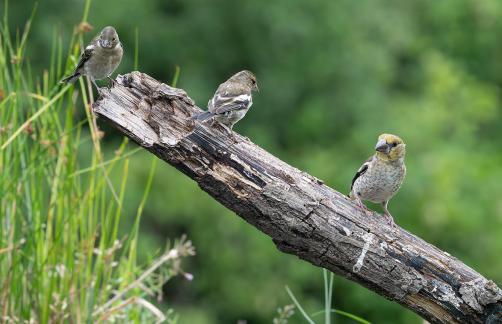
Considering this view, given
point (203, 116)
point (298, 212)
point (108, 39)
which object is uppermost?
point (108, 39)

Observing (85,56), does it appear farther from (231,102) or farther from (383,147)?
(383,147)

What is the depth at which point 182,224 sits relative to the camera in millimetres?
19922

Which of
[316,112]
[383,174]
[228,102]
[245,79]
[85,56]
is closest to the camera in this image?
[228,102]

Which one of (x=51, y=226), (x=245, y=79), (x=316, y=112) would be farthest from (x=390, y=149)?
(x=316, y=112)

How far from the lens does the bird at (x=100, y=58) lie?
584 cm

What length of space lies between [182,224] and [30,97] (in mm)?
14568

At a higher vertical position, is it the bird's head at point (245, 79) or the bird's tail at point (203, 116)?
the bird's head at point (245, 79)

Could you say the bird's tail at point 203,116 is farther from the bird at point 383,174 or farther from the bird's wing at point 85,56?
the bird at point 383,174

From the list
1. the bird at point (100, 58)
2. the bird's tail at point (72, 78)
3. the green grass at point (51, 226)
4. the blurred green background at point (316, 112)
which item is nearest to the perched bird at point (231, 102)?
the green grass at point (51, 226)

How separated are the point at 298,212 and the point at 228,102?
1.23m

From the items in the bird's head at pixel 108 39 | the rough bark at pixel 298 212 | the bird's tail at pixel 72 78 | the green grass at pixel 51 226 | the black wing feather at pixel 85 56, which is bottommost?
the green grass at pixel 51 226

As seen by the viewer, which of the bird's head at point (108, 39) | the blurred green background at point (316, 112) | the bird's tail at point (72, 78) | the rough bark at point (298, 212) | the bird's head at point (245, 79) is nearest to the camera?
the rough bark at point (298, 212)

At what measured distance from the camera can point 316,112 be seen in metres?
22.4

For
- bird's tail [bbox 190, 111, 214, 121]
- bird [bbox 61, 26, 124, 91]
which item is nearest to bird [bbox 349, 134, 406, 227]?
bird's tail [bbox 190, 111, 214, 121]
